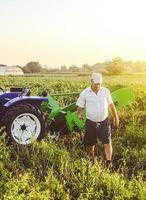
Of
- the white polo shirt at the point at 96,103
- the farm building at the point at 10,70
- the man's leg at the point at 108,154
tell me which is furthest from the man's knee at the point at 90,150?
the farm building at the point at 10,70

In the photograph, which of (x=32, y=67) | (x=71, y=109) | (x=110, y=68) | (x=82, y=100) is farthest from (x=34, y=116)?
(x=32, y=67)

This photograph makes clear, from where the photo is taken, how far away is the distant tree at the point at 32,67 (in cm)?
11057

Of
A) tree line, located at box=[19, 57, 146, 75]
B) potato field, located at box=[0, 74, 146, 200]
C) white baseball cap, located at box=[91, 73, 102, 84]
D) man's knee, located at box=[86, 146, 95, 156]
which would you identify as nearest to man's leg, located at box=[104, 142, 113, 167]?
potato field, located at box=[0, 74, 146, 200]

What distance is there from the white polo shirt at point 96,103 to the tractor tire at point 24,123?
1.17 meters

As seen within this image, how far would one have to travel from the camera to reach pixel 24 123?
8.33 meters

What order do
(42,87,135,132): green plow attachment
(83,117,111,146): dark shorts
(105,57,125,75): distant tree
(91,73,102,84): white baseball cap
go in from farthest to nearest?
(105,57,125,75): distant tree
(42,87,135,132): green plow attachment
(83,117,111,146): dark shorts
(91,73,102,84): white baseball cap

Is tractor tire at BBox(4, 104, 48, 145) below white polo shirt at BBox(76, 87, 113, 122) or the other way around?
below

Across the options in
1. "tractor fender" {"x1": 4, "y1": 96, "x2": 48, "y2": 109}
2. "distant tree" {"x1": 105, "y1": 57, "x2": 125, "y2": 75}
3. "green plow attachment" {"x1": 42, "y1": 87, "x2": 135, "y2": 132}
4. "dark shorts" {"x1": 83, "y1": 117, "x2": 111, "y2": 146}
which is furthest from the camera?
"distant tree" {"x1": 105, "y1": 57, "x2": 125, "y2": 75}

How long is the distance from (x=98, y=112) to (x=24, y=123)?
163cm

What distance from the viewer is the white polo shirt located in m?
7.25

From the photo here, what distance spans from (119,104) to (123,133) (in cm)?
98

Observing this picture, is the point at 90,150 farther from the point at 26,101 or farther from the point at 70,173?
the point at 26,101

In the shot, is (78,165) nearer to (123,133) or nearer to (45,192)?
(45,192)

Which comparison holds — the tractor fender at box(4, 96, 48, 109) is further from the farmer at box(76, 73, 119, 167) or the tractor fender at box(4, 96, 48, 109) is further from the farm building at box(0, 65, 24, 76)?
the farm building at box(0, 65, 24, 76)
